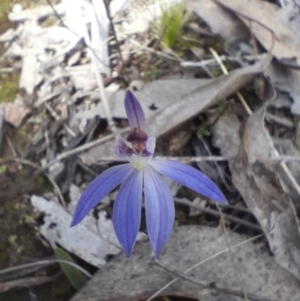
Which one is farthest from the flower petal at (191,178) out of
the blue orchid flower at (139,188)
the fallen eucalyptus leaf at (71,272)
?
the fallen eucalyptus leaf at (71,272)

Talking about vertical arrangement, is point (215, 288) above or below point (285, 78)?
below

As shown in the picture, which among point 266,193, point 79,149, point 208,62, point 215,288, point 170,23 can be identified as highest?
point 170,23

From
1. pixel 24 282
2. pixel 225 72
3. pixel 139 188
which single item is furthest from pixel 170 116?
pixel 24 282

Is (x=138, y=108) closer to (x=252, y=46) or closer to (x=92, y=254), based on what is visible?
(x=92, y=254)

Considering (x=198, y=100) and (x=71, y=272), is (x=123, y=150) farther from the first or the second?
(x=198, y=100)

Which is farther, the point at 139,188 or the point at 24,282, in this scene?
the point at 24,282

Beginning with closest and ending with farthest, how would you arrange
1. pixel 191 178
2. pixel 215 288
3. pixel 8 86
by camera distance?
pixel 191 178 < pixel 215 288 < pixel 8 86

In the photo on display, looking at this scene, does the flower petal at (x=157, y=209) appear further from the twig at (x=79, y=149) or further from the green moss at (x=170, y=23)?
the green moss at (x=170, y=23)
